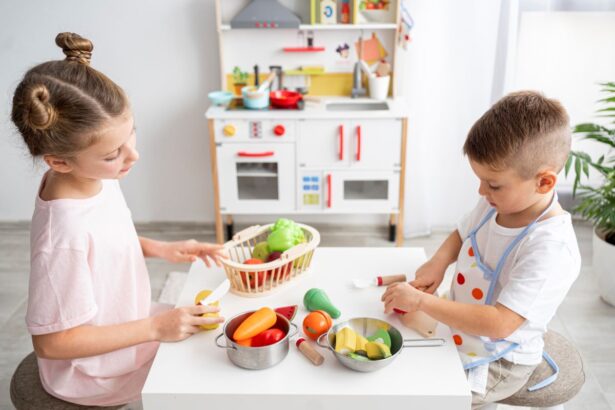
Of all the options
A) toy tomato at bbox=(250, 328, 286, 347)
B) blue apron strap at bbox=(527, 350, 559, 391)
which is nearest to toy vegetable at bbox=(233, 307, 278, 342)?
toy tomato at bbox=(250, 328, 286, 347)

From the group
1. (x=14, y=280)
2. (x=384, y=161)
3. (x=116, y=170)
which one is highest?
(x=116, y=170)

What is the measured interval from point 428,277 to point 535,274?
293 mm

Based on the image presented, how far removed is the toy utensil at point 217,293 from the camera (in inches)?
50.9

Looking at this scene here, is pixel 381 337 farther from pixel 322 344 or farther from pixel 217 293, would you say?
pixel 217 293

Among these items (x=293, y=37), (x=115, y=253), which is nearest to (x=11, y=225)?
(x=293, y=37)

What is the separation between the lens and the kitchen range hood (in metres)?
2.82

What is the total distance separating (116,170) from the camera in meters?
1.23

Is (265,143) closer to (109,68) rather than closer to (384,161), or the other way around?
(384,161)

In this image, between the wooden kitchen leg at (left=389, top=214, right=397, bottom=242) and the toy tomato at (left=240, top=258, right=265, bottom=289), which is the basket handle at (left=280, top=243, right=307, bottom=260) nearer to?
the toy tomato at (left=240, top=258, right=265, bottom=289)

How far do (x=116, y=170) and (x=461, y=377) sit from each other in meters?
0.78

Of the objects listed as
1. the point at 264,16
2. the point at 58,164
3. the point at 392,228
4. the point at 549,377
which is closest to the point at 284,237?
the point at 58,164

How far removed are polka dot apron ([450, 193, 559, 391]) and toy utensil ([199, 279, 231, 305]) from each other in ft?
1.68

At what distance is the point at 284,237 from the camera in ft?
4.66

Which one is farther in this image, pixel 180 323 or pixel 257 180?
pixel 257 180
